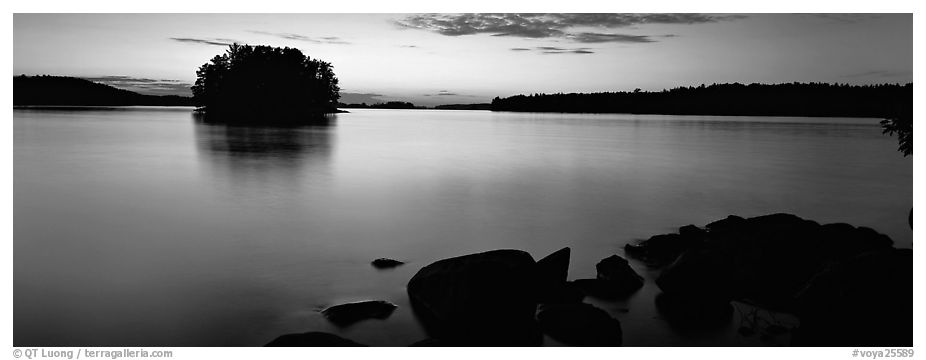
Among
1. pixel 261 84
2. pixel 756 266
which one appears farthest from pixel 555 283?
pixel 261 84

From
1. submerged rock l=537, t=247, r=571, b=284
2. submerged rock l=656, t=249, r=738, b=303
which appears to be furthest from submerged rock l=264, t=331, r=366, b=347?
submerged rock l=656, t=249, r=738, b=303

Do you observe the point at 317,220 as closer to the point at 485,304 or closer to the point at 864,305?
the point at 485,304

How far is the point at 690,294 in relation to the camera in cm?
898

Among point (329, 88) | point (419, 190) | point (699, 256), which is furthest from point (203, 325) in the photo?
point (329, 88)

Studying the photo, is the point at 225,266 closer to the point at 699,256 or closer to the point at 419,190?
the point at 699,256

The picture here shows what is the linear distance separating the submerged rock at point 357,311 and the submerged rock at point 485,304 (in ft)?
1.43

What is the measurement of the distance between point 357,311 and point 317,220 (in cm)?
718

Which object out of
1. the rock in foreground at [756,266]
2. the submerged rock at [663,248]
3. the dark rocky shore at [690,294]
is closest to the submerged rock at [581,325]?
the dark rocky shore at [690,294]

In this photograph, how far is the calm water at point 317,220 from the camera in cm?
841

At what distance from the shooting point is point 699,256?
933 centimetres

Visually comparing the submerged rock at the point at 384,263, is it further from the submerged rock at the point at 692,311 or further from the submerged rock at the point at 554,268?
the submerged rock at the point at 692,311
